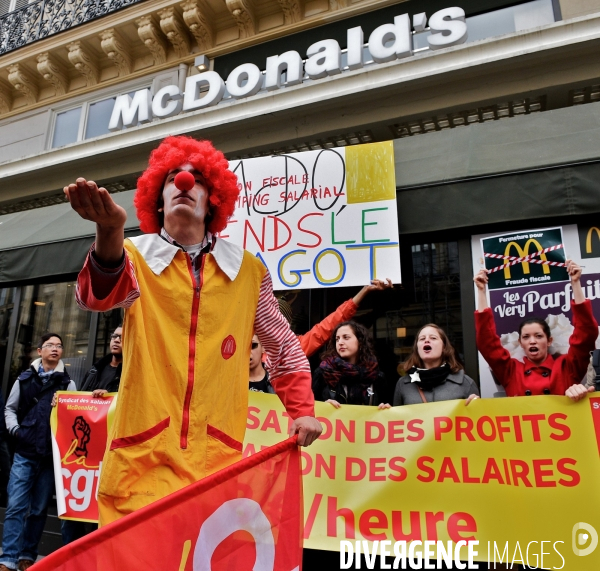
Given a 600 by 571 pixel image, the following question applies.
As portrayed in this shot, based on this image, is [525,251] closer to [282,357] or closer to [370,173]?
A: [370,173]

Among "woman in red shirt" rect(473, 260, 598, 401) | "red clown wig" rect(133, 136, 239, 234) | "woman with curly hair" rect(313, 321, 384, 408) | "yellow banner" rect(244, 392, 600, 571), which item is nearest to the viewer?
"red clown wig" rect(133, 136, 239, 234)

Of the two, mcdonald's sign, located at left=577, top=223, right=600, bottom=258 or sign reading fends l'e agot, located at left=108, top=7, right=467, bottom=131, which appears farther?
sign reading fends l'e agot, located at left=108, top=7, right=467, bottom=131

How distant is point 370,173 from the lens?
432 cm

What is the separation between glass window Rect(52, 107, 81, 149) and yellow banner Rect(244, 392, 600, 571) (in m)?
8.25

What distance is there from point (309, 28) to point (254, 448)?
6.84 meters

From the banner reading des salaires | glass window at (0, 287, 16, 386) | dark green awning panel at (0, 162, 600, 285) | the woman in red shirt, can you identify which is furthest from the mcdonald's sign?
glass window at (0, 287, 16, 386)

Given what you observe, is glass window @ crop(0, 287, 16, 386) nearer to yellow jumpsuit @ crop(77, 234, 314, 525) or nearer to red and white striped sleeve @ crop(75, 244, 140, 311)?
yellow jumpsuit @ crop(77, 234, 314, 525)

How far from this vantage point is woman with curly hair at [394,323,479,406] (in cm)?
356

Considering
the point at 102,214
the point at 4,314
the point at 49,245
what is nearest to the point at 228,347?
the point at 102,214

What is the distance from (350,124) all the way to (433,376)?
3877mm

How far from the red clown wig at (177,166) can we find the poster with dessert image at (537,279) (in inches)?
101

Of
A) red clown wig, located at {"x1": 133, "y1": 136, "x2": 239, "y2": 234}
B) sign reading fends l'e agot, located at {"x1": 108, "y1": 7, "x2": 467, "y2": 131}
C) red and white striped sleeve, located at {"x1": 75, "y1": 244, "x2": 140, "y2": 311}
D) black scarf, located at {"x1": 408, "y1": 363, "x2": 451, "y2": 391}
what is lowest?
black scarf, located at {"x1": 408, "y1": 363, "x2": 451, "y2": 391}

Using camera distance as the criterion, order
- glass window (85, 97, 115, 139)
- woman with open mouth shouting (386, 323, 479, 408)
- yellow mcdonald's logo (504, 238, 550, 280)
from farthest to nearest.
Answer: glass window (85, 97, 115, 139) < yellow mcdonald's logo (504, 238, 550, 280) < woman with open mouth shouting (386, 323, 479, 408)

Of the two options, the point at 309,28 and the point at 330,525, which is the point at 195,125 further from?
the point at 330,525
